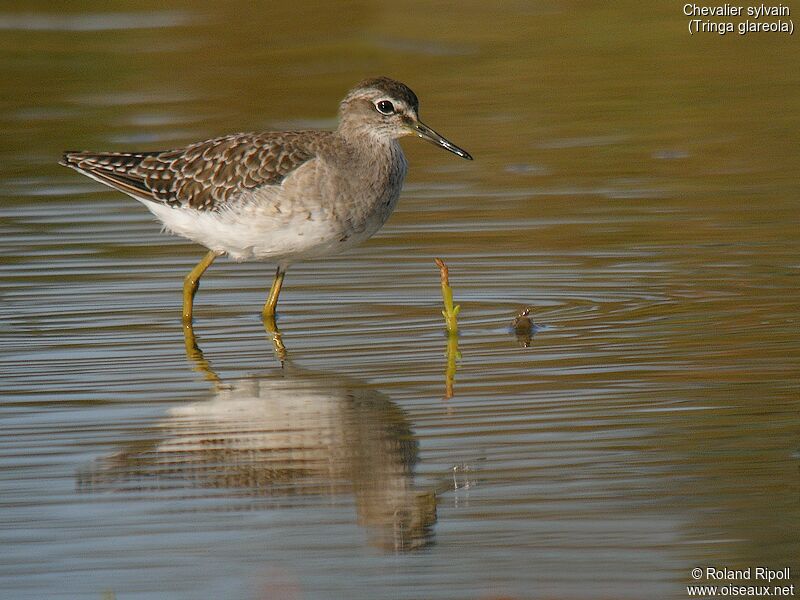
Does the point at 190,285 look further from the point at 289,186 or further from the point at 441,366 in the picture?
the point at 441,366

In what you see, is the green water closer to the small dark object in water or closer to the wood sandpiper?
the small dark object in water

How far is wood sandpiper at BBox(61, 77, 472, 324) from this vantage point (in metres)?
9.67

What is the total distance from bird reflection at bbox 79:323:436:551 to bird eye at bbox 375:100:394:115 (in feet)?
8.88

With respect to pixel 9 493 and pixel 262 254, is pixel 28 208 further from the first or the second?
pixel 9 493

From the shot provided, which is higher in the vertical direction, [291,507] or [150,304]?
[291,507]

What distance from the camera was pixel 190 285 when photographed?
10.1 metres

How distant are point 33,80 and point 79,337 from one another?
10762 mm

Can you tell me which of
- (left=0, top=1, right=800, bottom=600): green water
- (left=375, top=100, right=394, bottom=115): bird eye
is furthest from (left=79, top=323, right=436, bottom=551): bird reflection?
(left=375, top=100, right=394, bottom=115): bird eye

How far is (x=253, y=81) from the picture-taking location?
62.3 ft

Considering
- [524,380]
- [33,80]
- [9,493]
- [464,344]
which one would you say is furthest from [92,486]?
[33,80]

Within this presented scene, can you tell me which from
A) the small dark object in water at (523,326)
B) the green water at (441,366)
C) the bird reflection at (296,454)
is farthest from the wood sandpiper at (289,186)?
the bird reflection at (296,454)

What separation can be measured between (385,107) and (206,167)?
119 centimetres

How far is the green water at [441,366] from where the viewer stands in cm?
553

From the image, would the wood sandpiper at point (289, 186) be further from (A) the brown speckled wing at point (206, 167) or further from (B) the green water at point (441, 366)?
(B) the green water at point (441, 366)
